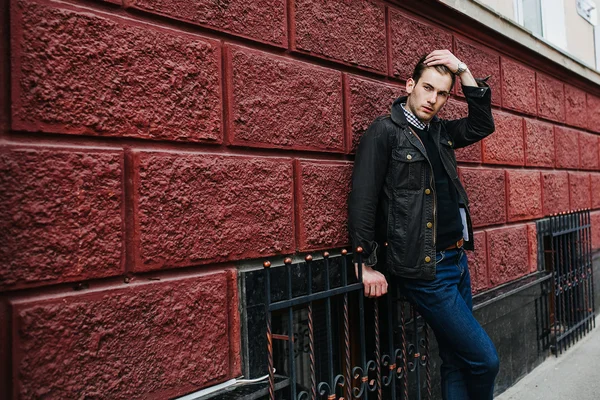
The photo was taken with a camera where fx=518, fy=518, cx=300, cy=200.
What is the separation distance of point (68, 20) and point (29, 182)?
1.93 ft

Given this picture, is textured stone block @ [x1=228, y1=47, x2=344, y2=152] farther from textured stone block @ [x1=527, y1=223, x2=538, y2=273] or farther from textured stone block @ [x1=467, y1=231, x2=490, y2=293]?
textured stone block @ [x1=527, y1=223, x2=538, y2=273]

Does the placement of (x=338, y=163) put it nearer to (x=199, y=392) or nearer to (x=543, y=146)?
(x=199, y=392)

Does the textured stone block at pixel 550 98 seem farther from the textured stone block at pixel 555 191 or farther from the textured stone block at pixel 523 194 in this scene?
the textured stone block at pixel 523 194

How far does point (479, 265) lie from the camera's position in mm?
4195

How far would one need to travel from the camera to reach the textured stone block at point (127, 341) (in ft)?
5.60

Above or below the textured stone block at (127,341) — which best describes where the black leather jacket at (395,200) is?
above

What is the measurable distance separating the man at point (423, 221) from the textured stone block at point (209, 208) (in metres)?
0.41

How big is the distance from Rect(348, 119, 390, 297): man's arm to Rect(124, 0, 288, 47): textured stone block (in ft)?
2.25

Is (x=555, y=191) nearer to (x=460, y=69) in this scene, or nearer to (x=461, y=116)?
(x=461, y=116)

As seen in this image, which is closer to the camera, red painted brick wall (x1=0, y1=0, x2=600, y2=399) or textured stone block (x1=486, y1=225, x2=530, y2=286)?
red painted brick wall (x1=0, y1=0, x2=600, y2=399)

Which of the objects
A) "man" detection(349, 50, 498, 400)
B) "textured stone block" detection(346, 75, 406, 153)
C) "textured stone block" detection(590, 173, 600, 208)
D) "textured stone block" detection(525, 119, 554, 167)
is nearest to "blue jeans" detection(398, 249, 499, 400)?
"man" detection(349, 50, 498, 400)

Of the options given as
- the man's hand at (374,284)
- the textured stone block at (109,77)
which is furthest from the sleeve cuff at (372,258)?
the textured stone block at (109,77)

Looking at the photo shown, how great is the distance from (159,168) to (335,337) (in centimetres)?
174

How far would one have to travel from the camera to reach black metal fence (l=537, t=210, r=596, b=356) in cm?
515
